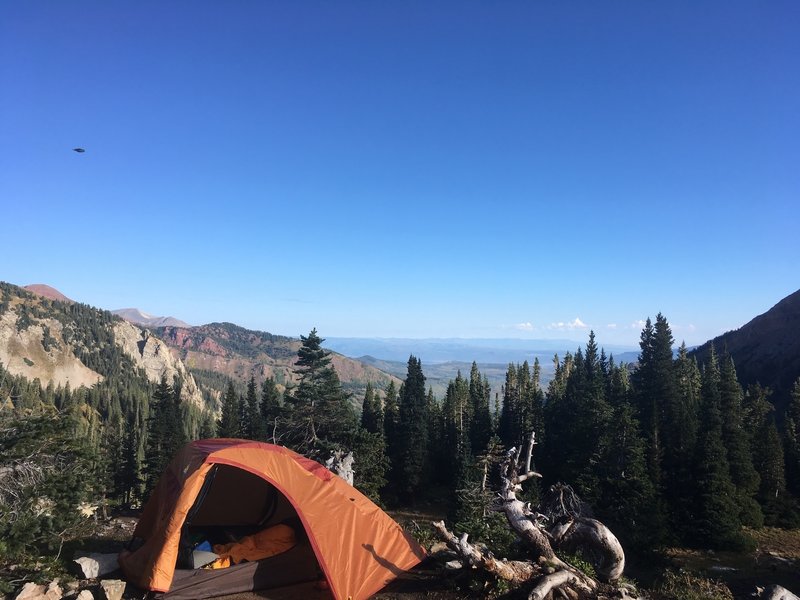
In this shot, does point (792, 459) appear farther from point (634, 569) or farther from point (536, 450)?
point (634, 569)

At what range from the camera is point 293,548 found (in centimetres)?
1137

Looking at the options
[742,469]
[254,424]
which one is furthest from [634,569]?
[254,424]

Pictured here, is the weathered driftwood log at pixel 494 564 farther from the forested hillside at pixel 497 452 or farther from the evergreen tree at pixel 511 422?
the evergreen tree at pixel 511 422

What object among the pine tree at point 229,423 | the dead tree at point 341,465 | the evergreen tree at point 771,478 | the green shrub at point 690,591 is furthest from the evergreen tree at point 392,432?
the green shrub at point 690,591

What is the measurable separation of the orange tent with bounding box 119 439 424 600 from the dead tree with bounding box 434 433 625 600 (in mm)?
1722

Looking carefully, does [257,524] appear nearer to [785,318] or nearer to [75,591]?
[75,591]

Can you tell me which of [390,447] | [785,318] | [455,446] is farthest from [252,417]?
[785,318]

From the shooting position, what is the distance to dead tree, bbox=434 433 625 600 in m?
9.31

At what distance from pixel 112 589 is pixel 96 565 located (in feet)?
6.08

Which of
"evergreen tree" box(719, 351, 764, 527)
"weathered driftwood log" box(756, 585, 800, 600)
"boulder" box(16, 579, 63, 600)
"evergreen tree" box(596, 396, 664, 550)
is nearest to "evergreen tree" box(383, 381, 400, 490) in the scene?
"evergreen tree" box(596, 396, 664, 550)

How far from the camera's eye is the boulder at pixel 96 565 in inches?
426

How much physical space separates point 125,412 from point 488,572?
180m

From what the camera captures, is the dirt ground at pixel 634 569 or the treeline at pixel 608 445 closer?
the dirt ground at pixel 634 569

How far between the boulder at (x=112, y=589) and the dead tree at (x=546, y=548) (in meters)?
6.36
